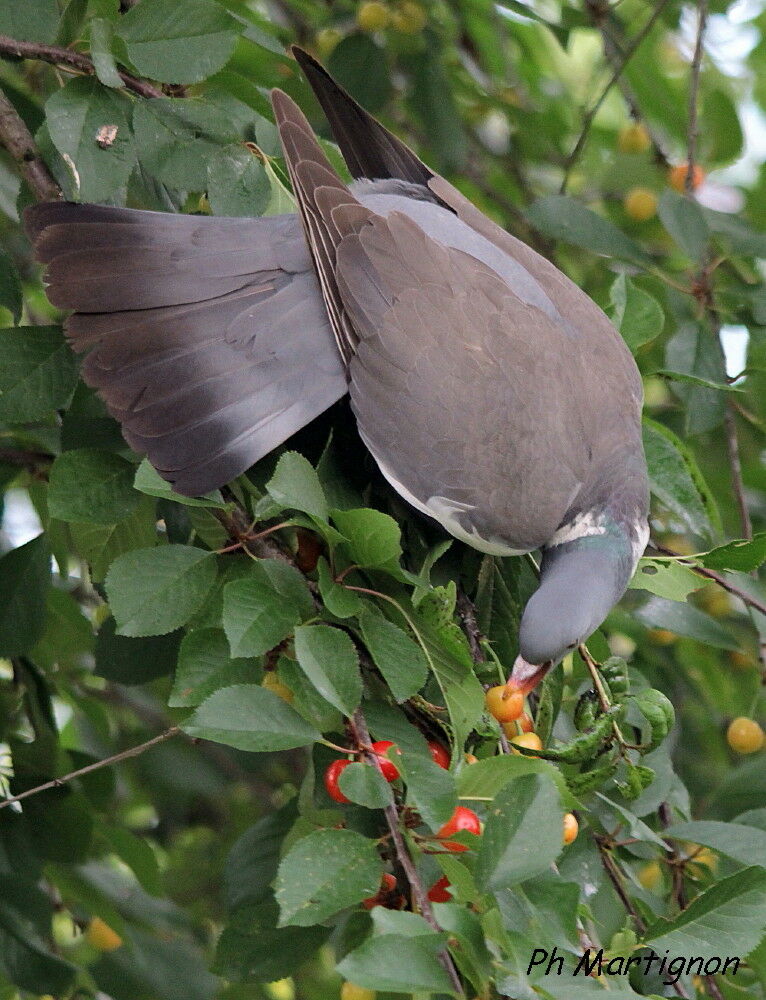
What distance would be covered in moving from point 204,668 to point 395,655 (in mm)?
267

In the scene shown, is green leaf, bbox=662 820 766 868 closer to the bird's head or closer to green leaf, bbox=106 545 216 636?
the bird's head

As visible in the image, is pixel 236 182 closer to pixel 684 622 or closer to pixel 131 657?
pixel 131 657

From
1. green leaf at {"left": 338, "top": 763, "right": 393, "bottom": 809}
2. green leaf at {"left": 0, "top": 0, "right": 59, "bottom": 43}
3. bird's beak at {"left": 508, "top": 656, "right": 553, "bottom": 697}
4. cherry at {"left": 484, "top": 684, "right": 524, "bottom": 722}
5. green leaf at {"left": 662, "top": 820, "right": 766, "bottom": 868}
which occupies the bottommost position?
green leaf at {"left": 662, "top": 820, "right": 766, "bottom": 868}

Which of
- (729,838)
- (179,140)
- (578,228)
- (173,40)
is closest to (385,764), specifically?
(729,838)

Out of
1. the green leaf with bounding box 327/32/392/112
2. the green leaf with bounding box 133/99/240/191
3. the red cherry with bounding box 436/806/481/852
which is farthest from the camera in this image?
the green leaf with bounding box 327/32/392/112

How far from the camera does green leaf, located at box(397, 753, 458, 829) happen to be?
1.33 metres

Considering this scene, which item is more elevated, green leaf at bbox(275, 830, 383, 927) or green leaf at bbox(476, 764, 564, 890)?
green leaf at bbox(476, 764, 564, 890)

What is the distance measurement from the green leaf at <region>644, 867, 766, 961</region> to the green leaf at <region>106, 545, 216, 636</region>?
758mm

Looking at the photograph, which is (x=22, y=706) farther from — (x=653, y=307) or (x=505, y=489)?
(x=653, y=307)

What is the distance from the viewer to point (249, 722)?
1406 millimetres

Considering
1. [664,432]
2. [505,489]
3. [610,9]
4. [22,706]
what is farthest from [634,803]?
[610,9]

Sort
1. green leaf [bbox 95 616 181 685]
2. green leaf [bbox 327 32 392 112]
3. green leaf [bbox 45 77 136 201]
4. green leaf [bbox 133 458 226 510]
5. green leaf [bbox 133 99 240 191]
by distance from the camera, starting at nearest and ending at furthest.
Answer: green leaf [bbox 133 458 226 510]
green leaf [bbox 45 77 136 201]
green leaf [bbox 133 99 240 191]
green leaf [bbox 95 616 181 685]
green leaf [bbox 327 32 392 112]

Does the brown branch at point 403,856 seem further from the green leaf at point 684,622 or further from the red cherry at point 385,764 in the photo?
the green leaf at point 684,622

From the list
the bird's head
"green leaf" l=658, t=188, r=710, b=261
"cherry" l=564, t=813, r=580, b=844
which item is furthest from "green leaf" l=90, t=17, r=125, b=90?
"cherry" l=564, t=813, r=580, b=844
